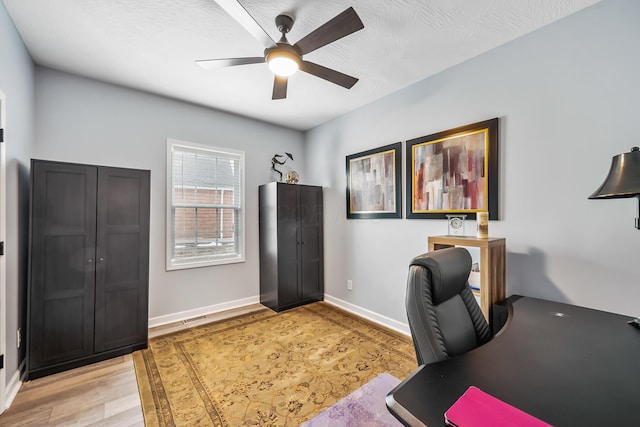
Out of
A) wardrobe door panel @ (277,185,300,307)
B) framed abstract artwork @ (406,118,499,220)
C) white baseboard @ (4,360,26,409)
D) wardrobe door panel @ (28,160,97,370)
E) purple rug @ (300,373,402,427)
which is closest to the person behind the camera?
purple rug @ (300,373,402,427)

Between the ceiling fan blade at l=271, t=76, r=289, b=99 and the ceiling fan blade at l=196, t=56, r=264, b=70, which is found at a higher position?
the ceiling fan blade at l=196, t=56, r=264, b=70

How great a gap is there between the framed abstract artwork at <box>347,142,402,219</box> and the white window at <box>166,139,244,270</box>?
5.25 ft

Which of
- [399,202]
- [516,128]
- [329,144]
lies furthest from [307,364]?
[329,144]

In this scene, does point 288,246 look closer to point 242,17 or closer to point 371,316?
point 371,316

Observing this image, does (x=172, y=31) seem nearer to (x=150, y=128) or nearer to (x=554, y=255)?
(x=150, y=128)

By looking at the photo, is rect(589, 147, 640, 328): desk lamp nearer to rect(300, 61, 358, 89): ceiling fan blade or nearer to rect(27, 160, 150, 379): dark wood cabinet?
rect(300, 61, 358, 89): ceiling fan blade

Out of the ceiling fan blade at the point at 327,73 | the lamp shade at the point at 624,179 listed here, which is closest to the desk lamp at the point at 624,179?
the lamp shade at the point at 624,179

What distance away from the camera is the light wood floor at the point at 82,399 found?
68.7 inches

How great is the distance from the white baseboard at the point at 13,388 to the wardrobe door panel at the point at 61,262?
8 cm

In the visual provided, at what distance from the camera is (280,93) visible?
2.44 m

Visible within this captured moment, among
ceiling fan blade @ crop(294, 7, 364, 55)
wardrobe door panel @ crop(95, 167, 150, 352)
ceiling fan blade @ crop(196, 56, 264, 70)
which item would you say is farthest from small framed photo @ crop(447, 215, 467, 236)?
wardrobe door panel @ crop(95, 167, 150, 352)

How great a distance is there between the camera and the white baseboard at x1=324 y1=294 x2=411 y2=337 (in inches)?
120

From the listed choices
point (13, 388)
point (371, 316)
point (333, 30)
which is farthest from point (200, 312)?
point (333, 30)

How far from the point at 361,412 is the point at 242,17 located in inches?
101
